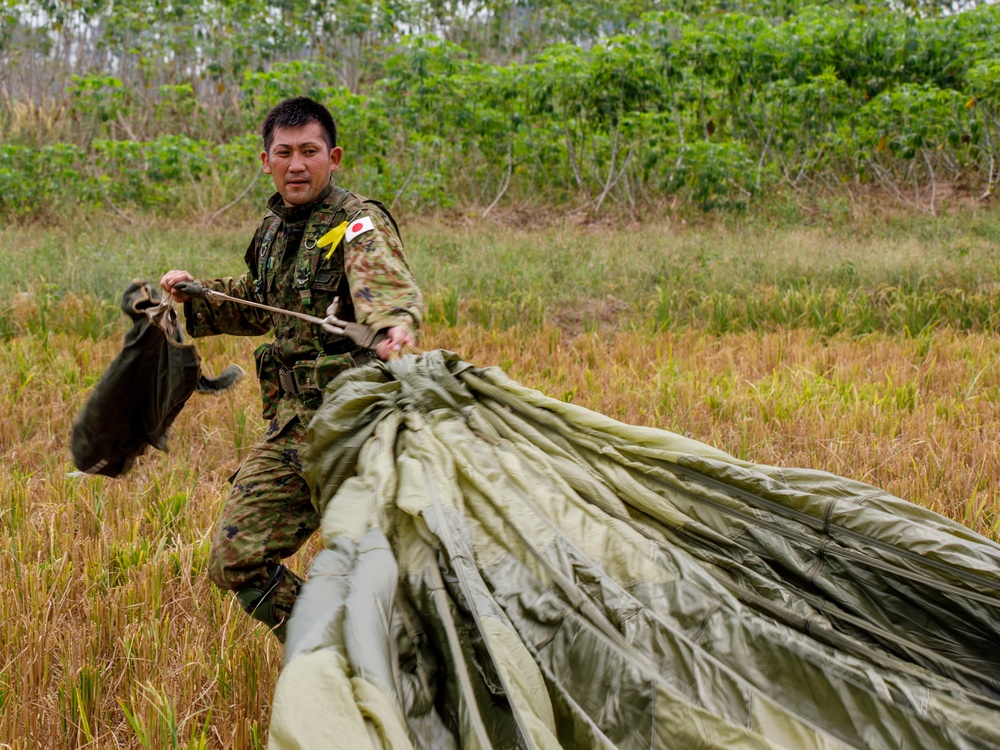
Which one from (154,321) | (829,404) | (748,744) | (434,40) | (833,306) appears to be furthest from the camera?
(434,40)

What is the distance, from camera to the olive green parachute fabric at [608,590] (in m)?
1.87

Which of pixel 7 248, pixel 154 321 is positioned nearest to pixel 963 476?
pixel 154 321

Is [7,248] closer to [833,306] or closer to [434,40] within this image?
[434,40]

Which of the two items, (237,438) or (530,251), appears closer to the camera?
(237,438)

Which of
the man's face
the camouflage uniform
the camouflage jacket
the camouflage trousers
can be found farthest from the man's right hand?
the camouflage trousers

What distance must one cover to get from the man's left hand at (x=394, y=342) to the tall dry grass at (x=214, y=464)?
957 millimetres

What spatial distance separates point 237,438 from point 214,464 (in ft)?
0.62

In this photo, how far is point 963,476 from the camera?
4043mm

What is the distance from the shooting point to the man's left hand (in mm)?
2479

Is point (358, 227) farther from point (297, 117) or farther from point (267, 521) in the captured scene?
point (267, 521)

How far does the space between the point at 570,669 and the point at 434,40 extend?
1161 centimetres

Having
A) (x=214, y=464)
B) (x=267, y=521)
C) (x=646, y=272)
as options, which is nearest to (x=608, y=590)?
(x=267, y=521)

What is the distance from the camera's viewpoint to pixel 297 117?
2.84 metres

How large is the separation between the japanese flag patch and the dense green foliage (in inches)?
378
